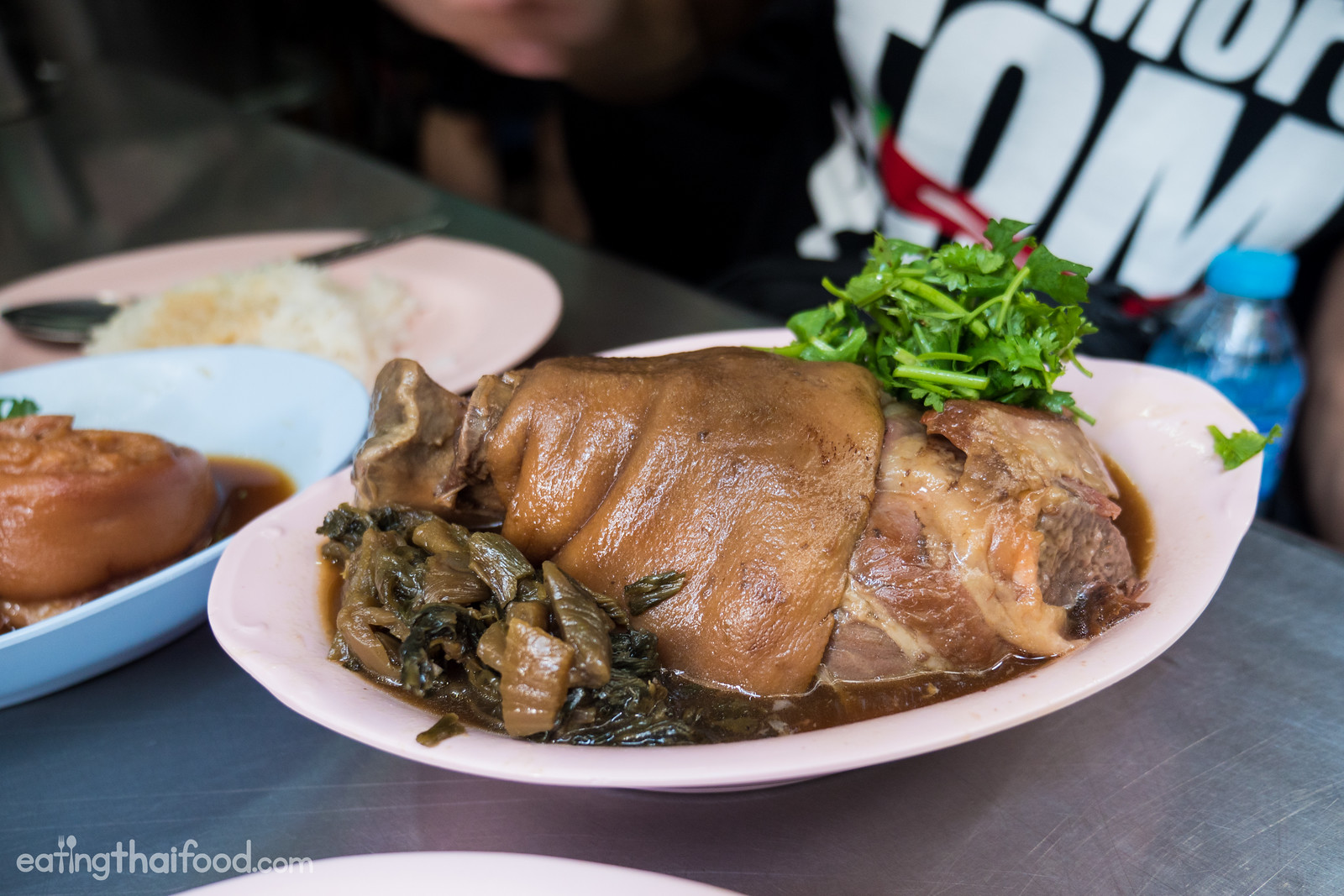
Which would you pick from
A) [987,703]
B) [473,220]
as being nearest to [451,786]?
[987,703]

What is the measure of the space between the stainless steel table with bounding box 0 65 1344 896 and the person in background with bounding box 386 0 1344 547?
1.02 m

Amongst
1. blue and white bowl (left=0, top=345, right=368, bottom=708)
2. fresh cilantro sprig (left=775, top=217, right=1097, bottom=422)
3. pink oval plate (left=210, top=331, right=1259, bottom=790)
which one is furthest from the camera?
blue and white bowl (left=0, top=345, right=368, bottom=708)

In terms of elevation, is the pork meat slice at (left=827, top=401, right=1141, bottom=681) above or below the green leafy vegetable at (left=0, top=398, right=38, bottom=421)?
above

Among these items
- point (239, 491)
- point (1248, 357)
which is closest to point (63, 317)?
point (239, 491)

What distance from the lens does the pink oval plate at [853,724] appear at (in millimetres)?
1003

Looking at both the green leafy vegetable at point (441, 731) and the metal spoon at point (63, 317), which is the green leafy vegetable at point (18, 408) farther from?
the green leafy vegetable at point (441, 731)

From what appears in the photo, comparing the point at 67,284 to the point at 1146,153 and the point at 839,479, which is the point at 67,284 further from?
the point at 1146,153

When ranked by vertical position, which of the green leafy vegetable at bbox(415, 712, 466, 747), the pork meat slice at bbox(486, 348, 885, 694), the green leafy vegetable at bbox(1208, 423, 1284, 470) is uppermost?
the green leafy vegetable at bbox(1208, 423, 1284, 470)

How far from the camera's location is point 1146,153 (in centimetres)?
256

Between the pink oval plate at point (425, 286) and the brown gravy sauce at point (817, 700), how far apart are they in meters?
1.09

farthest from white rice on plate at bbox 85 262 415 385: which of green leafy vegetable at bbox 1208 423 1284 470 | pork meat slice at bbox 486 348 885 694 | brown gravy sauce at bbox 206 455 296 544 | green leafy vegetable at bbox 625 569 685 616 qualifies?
green leafy vegetable at bbox 1208 423 1284 470

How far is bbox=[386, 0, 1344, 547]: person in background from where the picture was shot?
94.7 inches

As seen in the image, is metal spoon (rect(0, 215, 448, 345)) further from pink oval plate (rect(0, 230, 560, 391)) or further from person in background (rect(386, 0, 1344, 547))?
person in background (rect(386, 0, 1344, 547))

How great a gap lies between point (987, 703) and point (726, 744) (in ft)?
1.06
